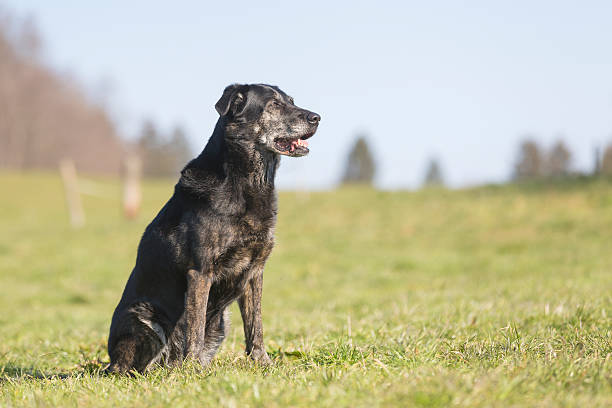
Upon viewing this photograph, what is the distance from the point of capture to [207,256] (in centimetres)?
395

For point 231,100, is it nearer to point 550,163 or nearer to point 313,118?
point 313,118

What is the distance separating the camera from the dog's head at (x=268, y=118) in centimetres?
445

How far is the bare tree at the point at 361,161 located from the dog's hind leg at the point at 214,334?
278 ft

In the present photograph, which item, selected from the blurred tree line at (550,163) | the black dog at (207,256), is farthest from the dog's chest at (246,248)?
the blurred tree line at (550,163)

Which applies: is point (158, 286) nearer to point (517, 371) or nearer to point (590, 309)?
point (517, 371)

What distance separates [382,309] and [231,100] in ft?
13.2

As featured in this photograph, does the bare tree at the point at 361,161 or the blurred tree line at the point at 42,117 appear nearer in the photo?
the blurred tree line at the point at 42,117

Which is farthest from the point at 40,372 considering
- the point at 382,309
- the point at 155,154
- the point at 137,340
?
the point at 155,154

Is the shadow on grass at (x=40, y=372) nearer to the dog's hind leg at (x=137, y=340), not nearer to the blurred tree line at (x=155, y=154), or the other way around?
the dog's hind leg at (x=137, y=340)

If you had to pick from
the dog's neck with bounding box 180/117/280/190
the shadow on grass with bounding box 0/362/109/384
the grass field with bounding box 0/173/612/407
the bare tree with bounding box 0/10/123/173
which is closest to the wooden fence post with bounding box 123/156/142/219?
the grass field with bounding box 0/173/612/407

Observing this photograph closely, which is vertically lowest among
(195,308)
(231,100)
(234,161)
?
(195,308)

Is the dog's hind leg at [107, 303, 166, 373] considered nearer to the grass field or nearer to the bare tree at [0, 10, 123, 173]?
the grass field

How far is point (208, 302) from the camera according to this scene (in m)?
4.17

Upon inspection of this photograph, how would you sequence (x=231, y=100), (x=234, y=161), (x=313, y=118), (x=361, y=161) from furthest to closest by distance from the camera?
(x=361, y=161) < (x=313, y=118) < (x=231, y=100) < (x=234, y=161)
